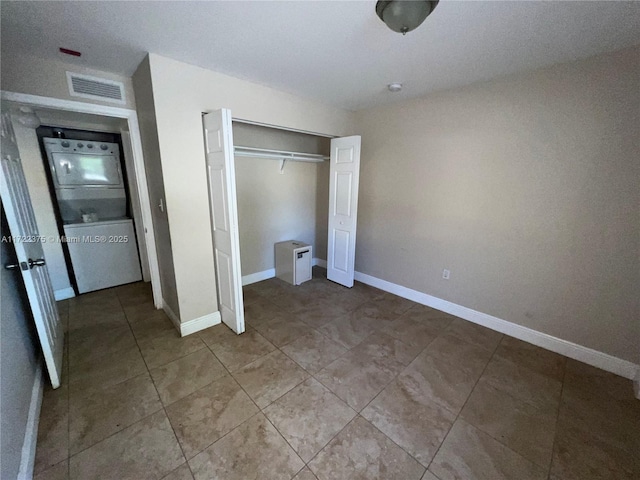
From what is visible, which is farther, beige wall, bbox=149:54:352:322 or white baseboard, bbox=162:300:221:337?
white baseboard, bbox=162:300:221:337

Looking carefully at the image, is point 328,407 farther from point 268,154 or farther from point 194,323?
point 268,154

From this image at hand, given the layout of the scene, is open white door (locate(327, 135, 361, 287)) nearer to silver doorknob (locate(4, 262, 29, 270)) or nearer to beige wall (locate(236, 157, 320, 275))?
beige wall (locate(236, 157, 320, 275))

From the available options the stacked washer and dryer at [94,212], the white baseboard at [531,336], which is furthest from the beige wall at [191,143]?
the white baseboard at [531,336]

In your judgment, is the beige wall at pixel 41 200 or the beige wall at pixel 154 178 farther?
the beige wall at pixel 41 200

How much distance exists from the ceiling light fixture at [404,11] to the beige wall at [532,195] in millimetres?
1449

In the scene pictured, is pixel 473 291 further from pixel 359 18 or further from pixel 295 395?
pixel 359 18

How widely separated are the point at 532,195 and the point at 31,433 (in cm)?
375

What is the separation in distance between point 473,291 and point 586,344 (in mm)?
866

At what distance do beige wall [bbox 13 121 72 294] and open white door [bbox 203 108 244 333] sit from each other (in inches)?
83.6

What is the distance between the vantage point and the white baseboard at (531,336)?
1936mm

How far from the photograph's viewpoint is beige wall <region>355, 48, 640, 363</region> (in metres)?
1.80

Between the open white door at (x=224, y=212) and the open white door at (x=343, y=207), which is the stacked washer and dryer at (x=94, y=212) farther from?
the open white door at (x=343, y=207)

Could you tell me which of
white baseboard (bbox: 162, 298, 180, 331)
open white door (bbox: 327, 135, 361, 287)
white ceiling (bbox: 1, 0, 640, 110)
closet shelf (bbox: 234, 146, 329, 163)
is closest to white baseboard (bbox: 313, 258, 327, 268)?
open white door (bbox: 327, 135, 361, 287)

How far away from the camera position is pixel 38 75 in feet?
6.06
